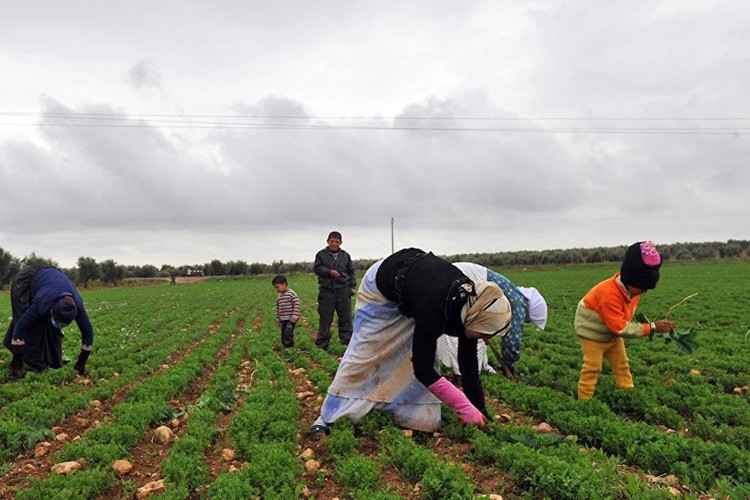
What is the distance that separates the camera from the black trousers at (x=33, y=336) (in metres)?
7.62

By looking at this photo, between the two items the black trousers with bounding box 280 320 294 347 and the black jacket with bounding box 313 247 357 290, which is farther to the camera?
the black trousers with bounding box 280 320 294 347

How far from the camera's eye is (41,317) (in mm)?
7449

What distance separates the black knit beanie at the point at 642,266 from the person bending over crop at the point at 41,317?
295 inches

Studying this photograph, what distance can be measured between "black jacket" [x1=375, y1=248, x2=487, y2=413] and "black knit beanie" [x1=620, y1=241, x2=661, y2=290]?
2321 mm

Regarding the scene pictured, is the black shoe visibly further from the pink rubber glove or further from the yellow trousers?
the yellow trousers

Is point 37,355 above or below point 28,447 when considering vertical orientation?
above

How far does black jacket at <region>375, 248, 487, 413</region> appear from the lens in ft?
13.1

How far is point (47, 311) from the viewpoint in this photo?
735 centimetres

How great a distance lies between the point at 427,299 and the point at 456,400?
3.65 ft

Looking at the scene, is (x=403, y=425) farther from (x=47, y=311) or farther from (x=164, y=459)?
(x=47, y=311)

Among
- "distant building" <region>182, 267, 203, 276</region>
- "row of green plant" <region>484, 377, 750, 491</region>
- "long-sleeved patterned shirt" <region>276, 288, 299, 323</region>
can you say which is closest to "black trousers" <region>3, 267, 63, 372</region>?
"long-sleeved patterned shirt" <region>276, 288, 299, 323</region>

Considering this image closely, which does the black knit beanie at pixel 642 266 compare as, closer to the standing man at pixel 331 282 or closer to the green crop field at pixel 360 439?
the green crop field at pixel 360 439

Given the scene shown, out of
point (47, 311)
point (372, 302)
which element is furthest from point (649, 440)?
point (47, 311)

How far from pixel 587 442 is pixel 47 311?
739 centimetres
